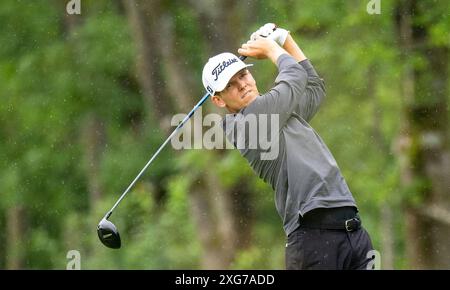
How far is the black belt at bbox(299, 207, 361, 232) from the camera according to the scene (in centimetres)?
537

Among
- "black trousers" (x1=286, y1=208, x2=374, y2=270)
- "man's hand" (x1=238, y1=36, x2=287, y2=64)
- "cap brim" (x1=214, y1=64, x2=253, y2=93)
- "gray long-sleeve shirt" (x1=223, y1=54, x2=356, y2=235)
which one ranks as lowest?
"black trousers" (x1=286, y1=208, x2=374, y2=270)

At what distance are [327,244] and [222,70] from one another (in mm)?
1091

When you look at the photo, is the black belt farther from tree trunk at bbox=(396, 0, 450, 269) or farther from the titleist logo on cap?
tree trunk at bbox=(396, 0, 450, 269)

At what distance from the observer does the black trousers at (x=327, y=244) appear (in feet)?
17.6

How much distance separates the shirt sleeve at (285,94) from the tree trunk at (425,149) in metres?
7.20

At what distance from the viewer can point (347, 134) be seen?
1603 cm

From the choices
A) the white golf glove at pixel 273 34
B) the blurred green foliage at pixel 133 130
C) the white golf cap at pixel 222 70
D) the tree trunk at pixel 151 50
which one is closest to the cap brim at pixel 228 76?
the white golf cap at pixel 222 70

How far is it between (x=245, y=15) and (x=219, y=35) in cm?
98

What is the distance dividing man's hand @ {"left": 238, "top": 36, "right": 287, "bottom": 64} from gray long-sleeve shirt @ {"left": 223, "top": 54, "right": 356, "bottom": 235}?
0.23 ft

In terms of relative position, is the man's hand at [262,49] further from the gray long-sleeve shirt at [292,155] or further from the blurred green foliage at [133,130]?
the blurred green foliage at [133,130]

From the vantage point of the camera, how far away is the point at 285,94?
216 inches

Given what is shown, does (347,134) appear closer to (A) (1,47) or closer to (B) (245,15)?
(B) (245,15)

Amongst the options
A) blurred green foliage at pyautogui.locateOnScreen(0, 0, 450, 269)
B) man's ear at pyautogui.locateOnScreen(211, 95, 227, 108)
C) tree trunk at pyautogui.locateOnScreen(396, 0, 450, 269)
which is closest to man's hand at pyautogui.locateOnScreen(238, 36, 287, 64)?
man's ear at pyautogui.locateOnScreen(211, 95, 227, 108)

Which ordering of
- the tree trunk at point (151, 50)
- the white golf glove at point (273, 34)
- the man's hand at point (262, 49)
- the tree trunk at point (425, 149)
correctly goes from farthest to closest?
the tree trunk at point (151, 50)
the tree trunk at point (425, 149)
the white golf glove at point (273, 34)
the man's hand at point (262, 49)
